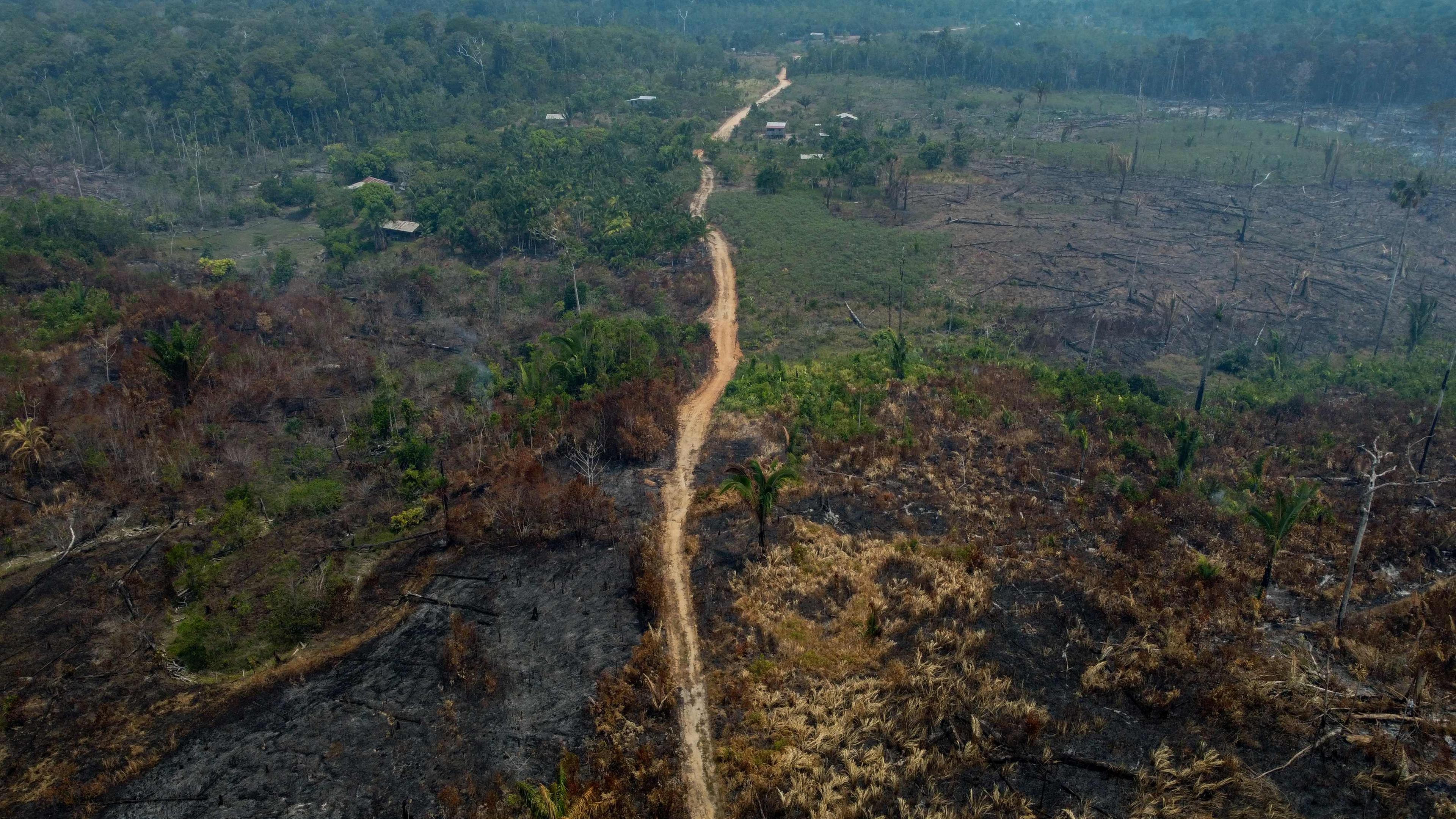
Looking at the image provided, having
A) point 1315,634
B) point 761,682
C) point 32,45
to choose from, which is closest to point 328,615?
point 761,682

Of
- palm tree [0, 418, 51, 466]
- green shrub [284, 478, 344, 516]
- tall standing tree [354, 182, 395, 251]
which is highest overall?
tall standing tree [354, 182, 395, 251]

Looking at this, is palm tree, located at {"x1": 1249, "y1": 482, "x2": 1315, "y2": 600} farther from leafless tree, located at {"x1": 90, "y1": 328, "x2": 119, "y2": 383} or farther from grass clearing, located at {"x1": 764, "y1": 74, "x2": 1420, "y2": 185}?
grass clearing, located at {"x1": 764, "y1": 74, "x2": 1420, "y2": 185}

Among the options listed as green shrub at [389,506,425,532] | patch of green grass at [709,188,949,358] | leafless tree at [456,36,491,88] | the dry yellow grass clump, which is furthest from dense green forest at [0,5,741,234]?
the dry yellow grass clump

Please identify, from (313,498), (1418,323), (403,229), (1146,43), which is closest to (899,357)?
(313,498)


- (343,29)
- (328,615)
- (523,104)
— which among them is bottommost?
(328,615)

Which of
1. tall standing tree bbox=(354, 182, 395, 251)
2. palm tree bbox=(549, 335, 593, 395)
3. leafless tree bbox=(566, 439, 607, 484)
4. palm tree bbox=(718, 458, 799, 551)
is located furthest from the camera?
tall standing tree bbox=(354, 182, 395, 251)

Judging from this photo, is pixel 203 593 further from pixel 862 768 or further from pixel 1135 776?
pixel 1135 776

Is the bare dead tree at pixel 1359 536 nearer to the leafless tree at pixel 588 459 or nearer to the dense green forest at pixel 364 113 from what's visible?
the leafless tree at pixel 588 459
